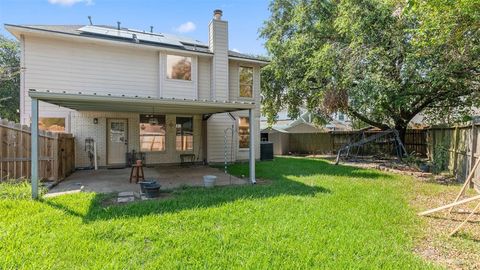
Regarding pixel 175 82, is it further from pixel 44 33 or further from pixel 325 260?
pixel 325 260

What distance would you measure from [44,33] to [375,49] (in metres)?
11.7

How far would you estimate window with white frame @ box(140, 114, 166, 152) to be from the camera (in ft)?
36.6

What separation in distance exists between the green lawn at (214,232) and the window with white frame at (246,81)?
7.38m

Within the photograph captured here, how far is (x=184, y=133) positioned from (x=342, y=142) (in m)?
11.4

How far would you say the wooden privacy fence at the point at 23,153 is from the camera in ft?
22.9

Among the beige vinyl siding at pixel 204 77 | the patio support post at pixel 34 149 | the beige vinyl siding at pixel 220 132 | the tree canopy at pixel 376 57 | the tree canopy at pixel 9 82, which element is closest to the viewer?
the patio support post at pixel 34 149

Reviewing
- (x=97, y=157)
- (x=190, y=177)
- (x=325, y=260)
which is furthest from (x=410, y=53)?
(x=97, y=157)

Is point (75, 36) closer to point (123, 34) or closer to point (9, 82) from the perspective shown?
point (123, 34)

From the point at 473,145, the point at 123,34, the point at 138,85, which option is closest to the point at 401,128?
the point at 473,145

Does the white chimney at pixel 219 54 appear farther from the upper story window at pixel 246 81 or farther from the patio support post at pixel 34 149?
the patio support post at pixel 34 149

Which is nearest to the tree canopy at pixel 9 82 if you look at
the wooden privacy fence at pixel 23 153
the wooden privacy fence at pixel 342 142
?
the wooden privacy fence at pixel 23 153

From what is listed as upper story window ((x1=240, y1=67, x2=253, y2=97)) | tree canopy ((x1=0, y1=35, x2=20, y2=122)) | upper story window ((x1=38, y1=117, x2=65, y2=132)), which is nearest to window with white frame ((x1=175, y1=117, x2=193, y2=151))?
upper story window ((x1=240, y1=67, x2=253, y2=97))

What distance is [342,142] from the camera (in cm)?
1870

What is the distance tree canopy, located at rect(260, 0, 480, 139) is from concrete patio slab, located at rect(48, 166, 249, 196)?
6.40 meters
